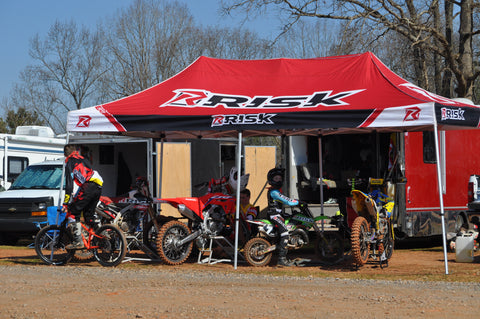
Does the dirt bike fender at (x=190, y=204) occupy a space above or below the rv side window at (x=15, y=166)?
below

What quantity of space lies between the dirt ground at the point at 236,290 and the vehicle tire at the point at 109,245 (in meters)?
0.18

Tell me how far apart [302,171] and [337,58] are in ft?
8.61

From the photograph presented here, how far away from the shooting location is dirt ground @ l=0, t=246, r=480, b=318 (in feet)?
24.2

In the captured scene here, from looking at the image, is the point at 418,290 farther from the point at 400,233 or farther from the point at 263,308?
the point at 400,233

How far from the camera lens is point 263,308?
7508 millimetres

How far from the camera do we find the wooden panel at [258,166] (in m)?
19.8

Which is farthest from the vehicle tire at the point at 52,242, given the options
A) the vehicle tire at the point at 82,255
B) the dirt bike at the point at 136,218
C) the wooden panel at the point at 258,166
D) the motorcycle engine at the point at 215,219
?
the wooden panel at the point at 258,166

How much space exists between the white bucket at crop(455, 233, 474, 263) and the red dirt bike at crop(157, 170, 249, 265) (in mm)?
Answer: 3614

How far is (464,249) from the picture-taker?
39.4 ft

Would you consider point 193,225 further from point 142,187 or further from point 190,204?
point 142,187

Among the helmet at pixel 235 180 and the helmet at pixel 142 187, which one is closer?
the helmet at pixel 235 180

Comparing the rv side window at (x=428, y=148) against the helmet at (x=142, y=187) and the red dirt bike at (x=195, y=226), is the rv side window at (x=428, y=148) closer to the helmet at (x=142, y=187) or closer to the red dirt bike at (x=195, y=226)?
the red dirt bike at (x=195, y=226)

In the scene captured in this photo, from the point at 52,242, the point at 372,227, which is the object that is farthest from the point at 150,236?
the point at 372,227

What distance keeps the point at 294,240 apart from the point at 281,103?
2.25 meters
